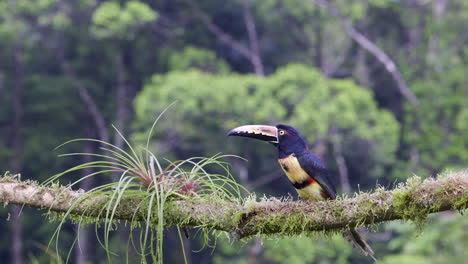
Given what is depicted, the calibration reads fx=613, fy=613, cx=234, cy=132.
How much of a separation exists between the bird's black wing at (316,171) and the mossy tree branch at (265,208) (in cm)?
102

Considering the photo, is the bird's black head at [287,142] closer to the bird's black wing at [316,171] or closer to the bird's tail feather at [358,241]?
the bird's black wing at [316,171]

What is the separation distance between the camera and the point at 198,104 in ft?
37.5

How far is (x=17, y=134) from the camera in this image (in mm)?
14000

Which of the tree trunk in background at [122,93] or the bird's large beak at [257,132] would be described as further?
the tree trunk in background at [122,93]

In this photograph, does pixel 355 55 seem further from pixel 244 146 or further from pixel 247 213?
pixel 247 213

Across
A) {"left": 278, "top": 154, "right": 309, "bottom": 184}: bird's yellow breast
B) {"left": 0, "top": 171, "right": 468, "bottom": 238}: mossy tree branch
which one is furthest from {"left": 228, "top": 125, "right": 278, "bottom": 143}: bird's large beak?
{"left": 0, "top": 171, "right": 468, "bottom": 238}: mossy tree branch

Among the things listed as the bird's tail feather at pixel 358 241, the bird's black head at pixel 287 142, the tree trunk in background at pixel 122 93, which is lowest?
the bird's tail feather at pixel 358 241

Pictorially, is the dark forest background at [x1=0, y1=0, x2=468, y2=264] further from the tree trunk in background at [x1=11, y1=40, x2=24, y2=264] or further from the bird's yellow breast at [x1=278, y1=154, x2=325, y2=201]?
the bird's yellow breast at [x1=278, y1=154, x2=325, y2=201]

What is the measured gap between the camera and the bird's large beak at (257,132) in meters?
2.82

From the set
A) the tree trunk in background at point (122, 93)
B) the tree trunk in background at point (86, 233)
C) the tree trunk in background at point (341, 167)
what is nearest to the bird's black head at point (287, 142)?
the tree trunk in background at point (341, 167)

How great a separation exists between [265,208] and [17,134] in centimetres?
1301

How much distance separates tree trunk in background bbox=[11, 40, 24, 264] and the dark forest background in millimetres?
34

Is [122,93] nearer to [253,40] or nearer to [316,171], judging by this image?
[253,40]

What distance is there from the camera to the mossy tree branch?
1870 millimetres
